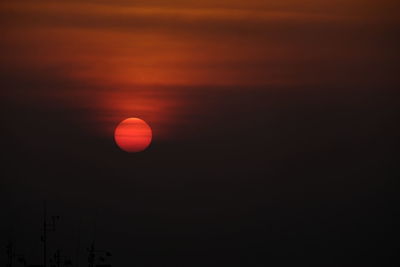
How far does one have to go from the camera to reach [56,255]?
64.6m

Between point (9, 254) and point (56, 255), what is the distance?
461 cm

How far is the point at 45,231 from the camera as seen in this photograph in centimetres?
6600

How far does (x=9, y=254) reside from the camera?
2699 inches

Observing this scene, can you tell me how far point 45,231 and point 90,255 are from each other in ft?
6.86

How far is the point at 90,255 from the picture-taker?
65500 millimetres

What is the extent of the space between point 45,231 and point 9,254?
10.7 feet

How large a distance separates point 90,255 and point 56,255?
1568 mm
